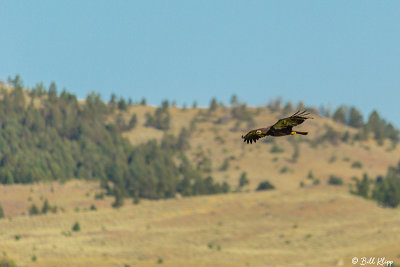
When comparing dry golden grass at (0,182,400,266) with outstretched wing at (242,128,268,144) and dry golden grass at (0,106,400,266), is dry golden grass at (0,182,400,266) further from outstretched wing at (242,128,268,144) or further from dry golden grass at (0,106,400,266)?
outstretched wing at (242,128,268,144)

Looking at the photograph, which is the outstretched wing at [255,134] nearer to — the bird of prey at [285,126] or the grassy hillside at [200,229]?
the bird of prey at [285,126]

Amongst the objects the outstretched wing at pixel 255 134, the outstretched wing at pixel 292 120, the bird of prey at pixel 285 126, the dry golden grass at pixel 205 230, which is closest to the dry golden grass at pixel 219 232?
the dry golden grass at pixel 205 230

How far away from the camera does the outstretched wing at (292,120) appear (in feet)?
49.3

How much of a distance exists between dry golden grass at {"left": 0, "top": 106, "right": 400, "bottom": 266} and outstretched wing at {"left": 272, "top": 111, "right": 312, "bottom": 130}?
3858 inches

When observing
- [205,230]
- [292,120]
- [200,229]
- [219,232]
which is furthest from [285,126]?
[200,229]

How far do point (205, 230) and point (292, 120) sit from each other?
140m

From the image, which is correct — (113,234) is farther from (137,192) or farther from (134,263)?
(137,192)

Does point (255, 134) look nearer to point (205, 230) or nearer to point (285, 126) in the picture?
point (285, 126)

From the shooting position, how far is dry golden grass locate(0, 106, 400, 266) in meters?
126

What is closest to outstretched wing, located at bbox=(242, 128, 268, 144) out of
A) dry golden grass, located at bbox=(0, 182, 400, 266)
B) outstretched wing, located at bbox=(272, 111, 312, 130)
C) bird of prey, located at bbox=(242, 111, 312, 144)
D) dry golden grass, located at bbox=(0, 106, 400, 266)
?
bird of prey, located at bbox=(242, 111, 312, 144)

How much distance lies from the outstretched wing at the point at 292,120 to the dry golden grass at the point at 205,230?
321ft

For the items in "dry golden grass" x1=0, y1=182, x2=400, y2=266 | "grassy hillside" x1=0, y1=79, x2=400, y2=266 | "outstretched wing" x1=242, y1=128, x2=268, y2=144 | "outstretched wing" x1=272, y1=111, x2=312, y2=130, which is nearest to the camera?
"outstretched wing" x1=272, y1=111, x2=312, y2=130

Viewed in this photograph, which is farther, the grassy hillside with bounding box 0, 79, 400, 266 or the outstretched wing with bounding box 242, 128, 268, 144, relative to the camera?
the grassy hillside with bounding box 0, 79, 400, 266

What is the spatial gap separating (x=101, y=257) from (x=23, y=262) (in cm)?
1163
